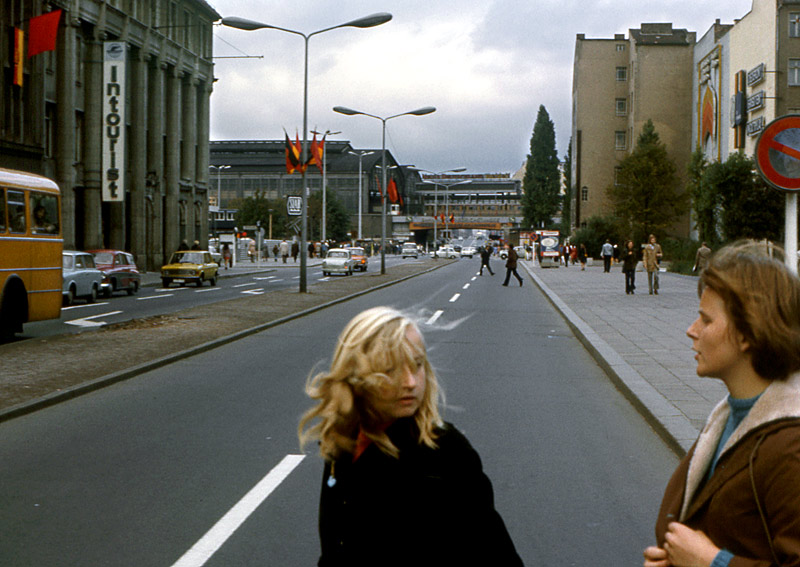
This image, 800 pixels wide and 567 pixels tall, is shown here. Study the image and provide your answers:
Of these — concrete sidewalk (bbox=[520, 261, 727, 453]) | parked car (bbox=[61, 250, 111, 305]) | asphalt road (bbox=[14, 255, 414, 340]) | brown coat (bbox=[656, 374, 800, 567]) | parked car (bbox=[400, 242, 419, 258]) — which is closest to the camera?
brown coat (bbox=[656, 374, 800, 567])

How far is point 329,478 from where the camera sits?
2324mm

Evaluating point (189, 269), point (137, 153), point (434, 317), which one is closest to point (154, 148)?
point (137, 153)

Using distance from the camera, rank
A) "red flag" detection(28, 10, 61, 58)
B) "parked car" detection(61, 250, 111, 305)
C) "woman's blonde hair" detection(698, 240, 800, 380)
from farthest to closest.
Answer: "red flag" detection(28, 10, 61, 58), "parked car" detection(61, 250, 111, 305), "woman's blonde hair" detection(698, 240, 800, 380)

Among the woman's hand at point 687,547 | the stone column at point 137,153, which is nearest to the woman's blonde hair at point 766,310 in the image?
the woman's hand at point 687,547

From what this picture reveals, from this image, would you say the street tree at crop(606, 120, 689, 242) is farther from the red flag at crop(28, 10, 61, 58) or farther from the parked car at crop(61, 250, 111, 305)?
the parked car at crop(61, 250, 111, 305)

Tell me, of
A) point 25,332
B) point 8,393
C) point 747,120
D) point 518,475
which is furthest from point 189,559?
point 747,120

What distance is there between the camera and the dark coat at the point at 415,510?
2.23 m

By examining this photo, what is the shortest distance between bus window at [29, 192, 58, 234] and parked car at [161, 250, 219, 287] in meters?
19.3

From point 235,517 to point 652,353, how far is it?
355 inches

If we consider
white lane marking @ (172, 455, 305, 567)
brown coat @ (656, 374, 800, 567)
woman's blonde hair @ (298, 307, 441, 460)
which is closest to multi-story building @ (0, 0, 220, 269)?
white lane marking @ (172, 455, 305, 567)

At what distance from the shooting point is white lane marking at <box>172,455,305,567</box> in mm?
4836

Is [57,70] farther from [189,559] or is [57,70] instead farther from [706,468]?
[706,468]

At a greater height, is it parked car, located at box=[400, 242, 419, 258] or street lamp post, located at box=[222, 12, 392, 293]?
street lamp post, located at box=[222, 12, 392, 293]

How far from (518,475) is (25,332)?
13402mm
